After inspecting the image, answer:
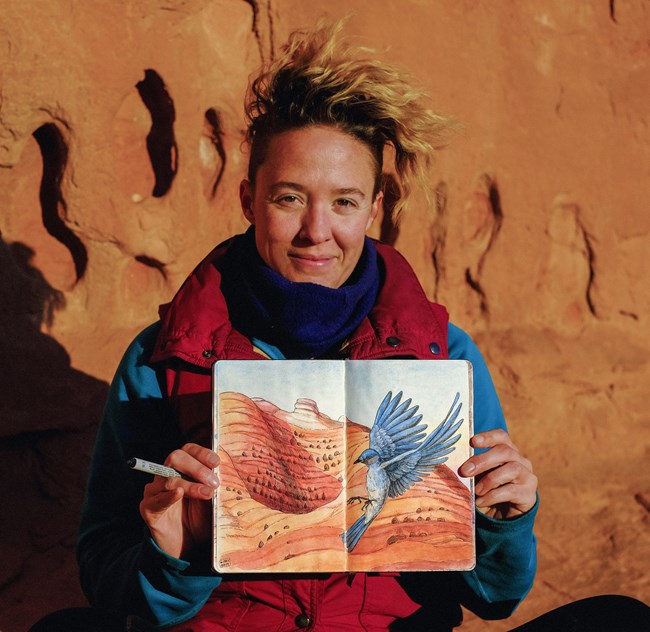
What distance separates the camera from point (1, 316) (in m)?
3.37

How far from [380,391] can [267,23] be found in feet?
7.82

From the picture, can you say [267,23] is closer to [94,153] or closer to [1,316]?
[94,153]

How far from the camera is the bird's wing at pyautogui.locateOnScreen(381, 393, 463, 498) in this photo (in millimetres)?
1724

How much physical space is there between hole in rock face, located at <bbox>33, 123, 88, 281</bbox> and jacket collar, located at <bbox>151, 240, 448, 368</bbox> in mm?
1548

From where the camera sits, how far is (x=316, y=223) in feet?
6.25

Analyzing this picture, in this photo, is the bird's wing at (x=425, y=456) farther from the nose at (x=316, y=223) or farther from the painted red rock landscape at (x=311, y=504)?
the nose at (x=316, y=223)

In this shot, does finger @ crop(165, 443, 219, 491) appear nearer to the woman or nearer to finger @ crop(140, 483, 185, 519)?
finger @ crop(140, 483, 185, 519)

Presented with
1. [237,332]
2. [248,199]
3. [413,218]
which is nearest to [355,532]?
[237,332]

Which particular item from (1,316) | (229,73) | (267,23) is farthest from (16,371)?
(267,23)

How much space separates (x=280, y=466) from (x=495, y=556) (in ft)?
1.62

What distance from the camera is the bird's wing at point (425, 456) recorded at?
1724 mm

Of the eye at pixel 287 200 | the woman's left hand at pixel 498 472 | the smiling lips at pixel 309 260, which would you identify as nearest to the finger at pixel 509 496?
the woman's left hand at pixel 498 472

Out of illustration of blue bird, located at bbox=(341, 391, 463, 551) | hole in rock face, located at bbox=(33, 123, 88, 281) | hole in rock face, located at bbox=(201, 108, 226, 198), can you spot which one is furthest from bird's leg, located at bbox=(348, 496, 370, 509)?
hole in rock face, located at bbox=(201, 108, 226, 198)

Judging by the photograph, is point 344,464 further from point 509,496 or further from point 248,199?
point 248,199
